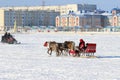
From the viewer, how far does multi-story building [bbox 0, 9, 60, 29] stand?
504ft

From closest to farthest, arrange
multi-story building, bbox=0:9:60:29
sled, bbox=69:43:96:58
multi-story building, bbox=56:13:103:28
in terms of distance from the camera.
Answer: sled, bbox=69:43:96:58 → multi-story building, bbox=56:13:103:28 → multi-story building, bbox=0:9:60:29

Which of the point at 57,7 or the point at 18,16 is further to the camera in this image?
the point at 57,7

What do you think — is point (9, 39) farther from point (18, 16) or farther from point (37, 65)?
point (18, 16)

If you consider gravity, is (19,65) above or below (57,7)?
below

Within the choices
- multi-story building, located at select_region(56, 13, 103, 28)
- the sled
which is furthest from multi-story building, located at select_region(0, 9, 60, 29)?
the sled

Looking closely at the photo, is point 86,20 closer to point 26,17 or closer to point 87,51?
point 26,17

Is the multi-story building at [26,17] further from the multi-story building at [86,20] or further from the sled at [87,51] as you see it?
the sled at [87,51]

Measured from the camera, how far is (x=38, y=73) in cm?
1222

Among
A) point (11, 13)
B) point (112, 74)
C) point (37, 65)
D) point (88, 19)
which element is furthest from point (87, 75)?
point (11, 13)

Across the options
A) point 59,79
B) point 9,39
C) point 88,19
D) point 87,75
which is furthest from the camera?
point 88,19

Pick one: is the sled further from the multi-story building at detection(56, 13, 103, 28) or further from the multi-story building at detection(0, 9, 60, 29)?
the multi-story building at detection(0, 9, 60, 29)

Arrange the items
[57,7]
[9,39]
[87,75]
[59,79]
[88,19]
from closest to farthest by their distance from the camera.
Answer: [59,79]
[87,75]
[9,39]
[88,19]
[57,7]

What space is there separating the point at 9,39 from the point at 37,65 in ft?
52.5

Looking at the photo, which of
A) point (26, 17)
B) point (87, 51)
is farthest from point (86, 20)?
point (87, 51)
